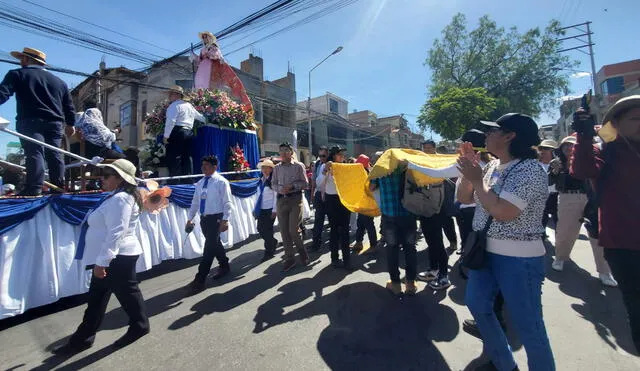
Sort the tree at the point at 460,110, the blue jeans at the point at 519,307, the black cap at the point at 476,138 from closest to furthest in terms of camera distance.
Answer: the blue jeans at the point at 519,307
the black cap at the point at 476,138
the tree at the point at 460,110

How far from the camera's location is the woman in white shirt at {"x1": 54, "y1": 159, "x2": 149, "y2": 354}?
267cm

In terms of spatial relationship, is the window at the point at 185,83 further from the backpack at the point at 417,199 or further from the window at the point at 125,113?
the backpack at the point at 417,199

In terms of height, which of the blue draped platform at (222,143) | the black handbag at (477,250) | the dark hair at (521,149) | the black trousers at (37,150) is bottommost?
the black handbag at (477,250)

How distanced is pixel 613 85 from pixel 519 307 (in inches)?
1377

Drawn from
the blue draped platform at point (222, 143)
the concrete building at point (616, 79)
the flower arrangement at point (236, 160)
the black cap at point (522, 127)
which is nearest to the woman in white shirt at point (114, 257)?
the black cap at point (522, 127)

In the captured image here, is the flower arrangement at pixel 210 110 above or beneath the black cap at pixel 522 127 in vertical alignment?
above

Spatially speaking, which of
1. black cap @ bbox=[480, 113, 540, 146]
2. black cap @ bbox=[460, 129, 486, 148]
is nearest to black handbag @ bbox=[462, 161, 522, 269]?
black cap @ bbox=[480, 113, 540, 146]

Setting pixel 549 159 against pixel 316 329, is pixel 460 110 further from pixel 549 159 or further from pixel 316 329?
pixel 316 329

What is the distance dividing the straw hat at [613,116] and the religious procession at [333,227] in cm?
1

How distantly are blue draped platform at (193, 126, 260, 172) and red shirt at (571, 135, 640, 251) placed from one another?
20.6ft

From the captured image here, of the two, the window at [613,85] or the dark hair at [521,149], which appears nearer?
the dark hair at [521,149]

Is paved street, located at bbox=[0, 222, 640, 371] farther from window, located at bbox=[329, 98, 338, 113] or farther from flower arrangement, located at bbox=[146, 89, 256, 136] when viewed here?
window, located at bbox=[329, 98, 338, 113]

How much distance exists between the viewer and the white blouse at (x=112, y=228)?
8.65ft

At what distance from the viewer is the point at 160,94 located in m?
20.2
